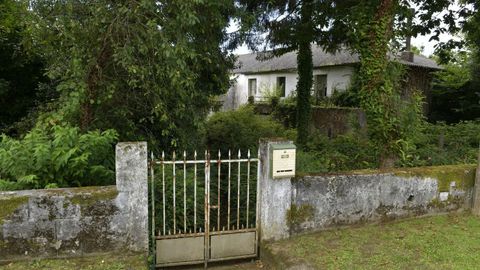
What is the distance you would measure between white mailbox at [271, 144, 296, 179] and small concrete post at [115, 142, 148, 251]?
1428mm

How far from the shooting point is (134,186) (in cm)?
406

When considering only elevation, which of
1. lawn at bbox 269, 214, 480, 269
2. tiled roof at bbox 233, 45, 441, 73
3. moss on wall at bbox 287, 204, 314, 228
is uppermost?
tiled roof at bbox 233, 45, 441, 73

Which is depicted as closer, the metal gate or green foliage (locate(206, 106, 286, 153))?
the metal gate

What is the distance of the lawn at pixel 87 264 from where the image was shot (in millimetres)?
3783

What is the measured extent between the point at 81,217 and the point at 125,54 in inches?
79.2

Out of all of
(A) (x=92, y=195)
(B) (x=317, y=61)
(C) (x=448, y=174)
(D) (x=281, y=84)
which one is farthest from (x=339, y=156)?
(D) (x=281, y=84)

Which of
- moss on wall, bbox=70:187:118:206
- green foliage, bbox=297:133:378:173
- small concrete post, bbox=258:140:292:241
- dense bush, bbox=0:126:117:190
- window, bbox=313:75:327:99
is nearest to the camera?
moss on wall, bbox=70:187:118:206

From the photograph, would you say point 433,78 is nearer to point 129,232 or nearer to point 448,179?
point 448,179

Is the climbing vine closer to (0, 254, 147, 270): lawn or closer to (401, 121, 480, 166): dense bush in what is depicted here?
(401, 121, 480, 166): dense bush

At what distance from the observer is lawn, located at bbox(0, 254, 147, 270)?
378cm

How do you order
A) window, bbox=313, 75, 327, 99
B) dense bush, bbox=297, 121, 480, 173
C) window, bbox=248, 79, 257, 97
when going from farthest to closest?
Answer: 1. window, bbox=248, 79, 257, 97
2. window, bbox=313, 75, 327, 99
3. dense bush, bbox=297, 121, 480, 173

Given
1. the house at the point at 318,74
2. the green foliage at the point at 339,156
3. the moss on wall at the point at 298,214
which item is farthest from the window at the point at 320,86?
the moss on wall at the point at 298,214

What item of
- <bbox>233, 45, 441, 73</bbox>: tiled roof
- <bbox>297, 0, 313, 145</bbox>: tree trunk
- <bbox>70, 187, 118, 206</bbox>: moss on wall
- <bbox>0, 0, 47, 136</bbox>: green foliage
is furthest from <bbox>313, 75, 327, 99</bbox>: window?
<bbox>70, 187, 118, 206</bbox>: moss on wall

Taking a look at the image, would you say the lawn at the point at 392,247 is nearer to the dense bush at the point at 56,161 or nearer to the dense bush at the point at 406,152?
the dense bush at the point at 406,152
